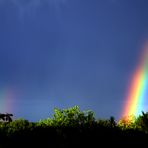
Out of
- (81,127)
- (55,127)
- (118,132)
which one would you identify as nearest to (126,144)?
(118,132)

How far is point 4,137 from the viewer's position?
69.3 feet

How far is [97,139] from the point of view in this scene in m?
24.5

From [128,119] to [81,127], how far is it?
22.5 meters

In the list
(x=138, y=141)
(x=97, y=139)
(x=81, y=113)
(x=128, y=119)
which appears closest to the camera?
(x=97, y=139)

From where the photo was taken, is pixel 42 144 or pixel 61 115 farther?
pixel 61 115

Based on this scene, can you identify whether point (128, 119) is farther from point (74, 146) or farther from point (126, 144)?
point (74, 146)

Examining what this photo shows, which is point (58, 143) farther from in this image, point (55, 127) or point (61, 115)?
point (61, 115)

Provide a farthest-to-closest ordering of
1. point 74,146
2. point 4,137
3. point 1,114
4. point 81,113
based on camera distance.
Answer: point 1,114 → point 81,113 → point 74,146 → point 4,137

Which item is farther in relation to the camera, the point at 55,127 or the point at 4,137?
the point at 55,127

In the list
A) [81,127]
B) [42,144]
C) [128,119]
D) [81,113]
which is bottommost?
[42,144]

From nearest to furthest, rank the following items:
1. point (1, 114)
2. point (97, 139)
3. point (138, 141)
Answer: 1. point (97, 139)
2. point (138, 141)
3. point (1, 114)

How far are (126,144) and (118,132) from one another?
830 mm

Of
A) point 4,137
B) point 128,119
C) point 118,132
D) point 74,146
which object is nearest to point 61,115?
point 118,132

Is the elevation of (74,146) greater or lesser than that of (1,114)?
lesser
